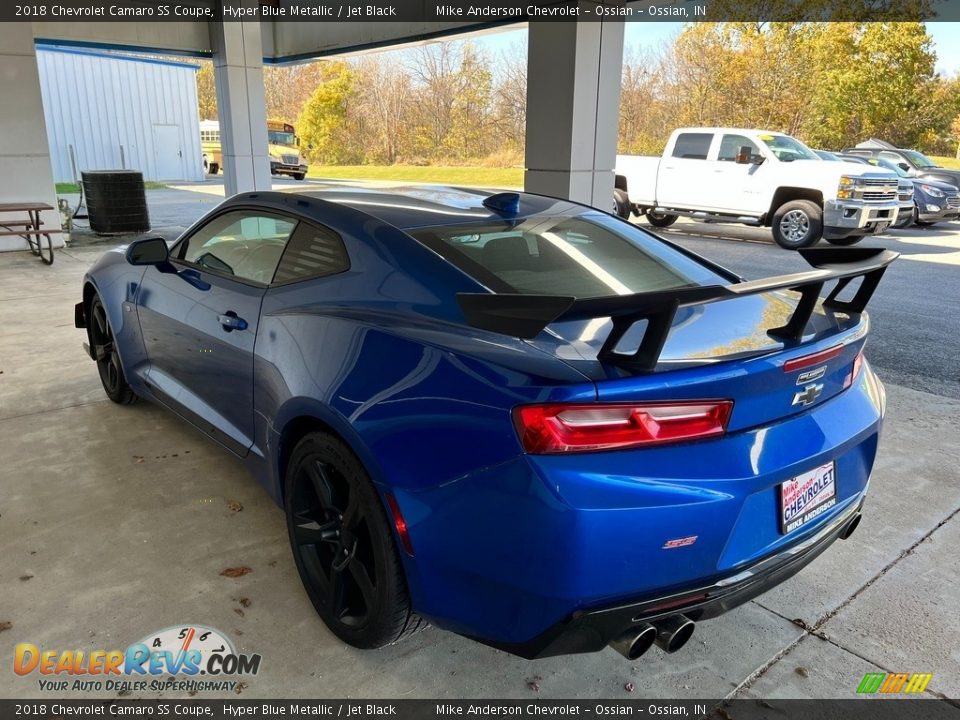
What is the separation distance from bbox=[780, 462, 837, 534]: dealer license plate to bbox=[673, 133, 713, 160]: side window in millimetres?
12520

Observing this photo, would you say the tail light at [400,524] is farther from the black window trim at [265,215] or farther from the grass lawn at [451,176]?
the grass lawn at [451,176]

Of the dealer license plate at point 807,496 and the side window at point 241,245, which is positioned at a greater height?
the side window at point 241,245

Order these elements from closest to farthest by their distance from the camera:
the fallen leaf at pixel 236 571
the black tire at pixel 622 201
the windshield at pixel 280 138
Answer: the fallen leaf at pixel 236 571 < the black tire at pixel 622 201 < the windshield at pixel 280 138

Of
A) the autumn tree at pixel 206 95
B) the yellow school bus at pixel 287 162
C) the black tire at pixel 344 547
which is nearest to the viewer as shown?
the black tire at pixel 344 547

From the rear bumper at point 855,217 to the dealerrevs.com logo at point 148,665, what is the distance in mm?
12314

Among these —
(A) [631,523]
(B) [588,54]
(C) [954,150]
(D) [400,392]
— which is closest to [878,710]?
(A) [631,523]

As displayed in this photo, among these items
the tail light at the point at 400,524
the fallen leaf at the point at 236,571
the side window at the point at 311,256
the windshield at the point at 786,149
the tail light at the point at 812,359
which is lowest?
the fallen leaf at the point at 236,571

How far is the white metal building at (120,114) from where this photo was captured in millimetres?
30641

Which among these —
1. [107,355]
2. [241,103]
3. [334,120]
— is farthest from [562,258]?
[334,120]

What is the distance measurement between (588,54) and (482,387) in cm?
593

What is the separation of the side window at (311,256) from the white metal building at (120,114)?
104 feet

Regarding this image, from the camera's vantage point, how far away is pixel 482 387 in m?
1.94

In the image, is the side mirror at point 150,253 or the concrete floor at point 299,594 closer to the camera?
the concrete floor at point 299,594

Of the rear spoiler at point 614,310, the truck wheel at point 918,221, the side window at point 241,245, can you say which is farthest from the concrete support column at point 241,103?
the truck wheel at point 918,221
